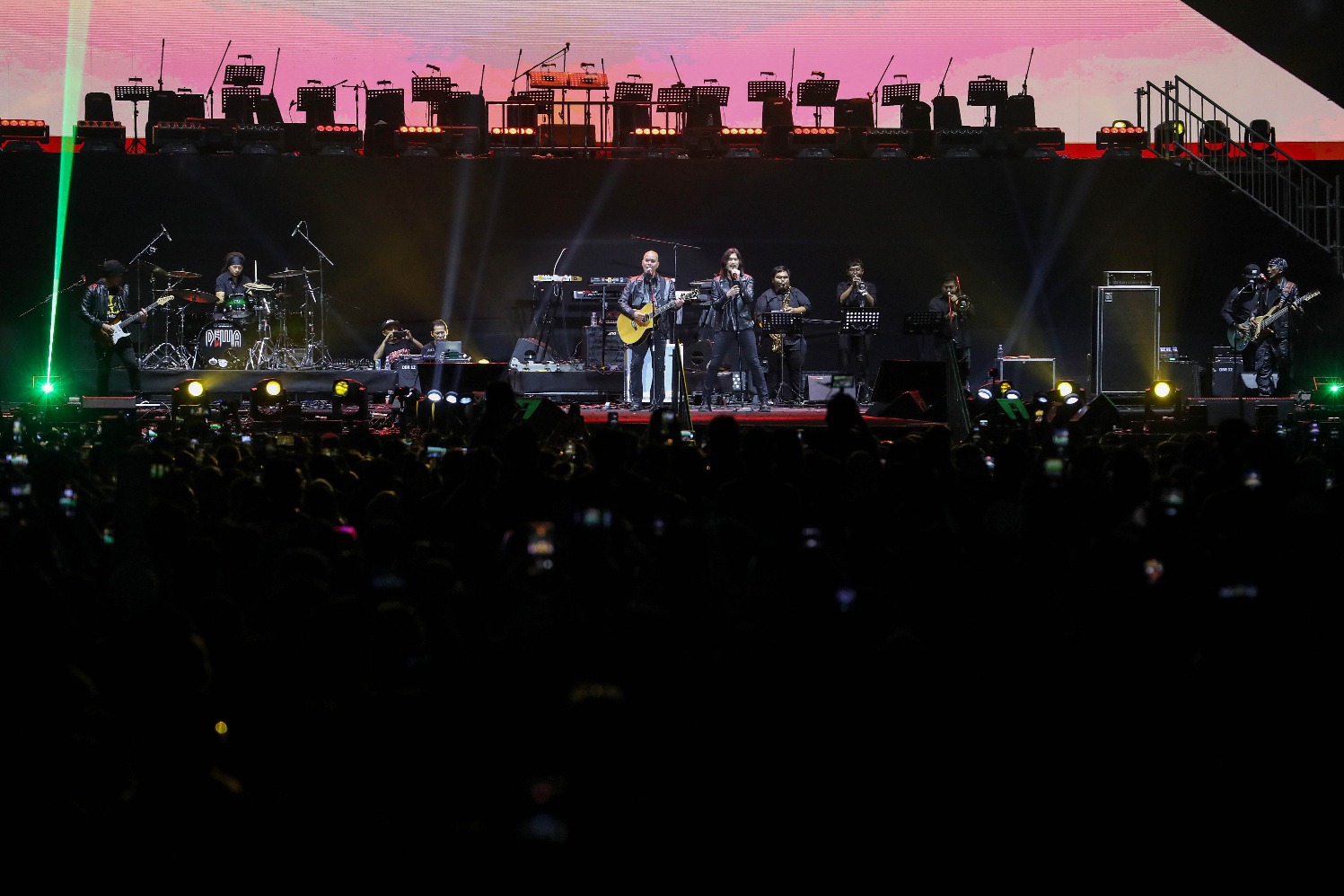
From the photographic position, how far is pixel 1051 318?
768 inches

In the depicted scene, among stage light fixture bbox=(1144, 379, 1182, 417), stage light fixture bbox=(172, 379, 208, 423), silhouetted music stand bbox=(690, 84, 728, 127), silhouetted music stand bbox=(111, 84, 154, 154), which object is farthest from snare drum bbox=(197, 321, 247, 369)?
stage light fixture bbox=(1144, 379, 1182, 417)

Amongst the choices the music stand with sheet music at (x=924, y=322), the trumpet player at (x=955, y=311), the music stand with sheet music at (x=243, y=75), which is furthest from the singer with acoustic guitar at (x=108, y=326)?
the trumpet player at (x=955, y=311)

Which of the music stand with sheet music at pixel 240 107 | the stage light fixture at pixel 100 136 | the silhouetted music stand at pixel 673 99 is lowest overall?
the stage light fixture at pixel 100 136

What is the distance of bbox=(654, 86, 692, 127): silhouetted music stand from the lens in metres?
20.2

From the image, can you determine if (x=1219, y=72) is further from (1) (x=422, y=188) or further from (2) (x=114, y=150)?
(2) (x=114, y=150)

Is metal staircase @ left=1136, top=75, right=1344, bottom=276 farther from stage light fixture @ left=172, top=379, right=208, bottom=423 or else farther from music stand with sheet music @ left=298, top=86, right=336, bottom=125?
stage light fixture @ left=172, top=379, right=208, bottom=423

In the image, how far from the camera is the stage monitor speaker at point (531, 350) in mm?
18031

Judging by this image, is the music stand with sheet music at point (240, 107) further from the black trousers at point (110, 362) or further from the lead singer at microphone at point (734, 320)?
the lead singer at microphone at point (734, 320)

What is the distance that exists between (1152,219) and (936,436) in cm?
1524

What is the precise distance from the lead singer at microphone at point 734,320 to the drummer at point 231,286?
7.11 meters

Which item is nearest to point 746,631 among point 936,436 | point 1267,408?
point 936,436

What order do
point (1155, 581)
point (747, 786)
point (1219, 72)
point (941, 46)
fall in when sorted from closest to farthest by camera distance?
point (747, 786) < point (1155, 581) < point (1219, 72) < point (941, 46)

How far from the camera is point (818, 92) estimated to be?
20359mm

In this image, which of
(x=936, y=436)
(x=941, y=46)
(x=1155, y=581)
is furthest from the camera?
(x=941, y=46)
